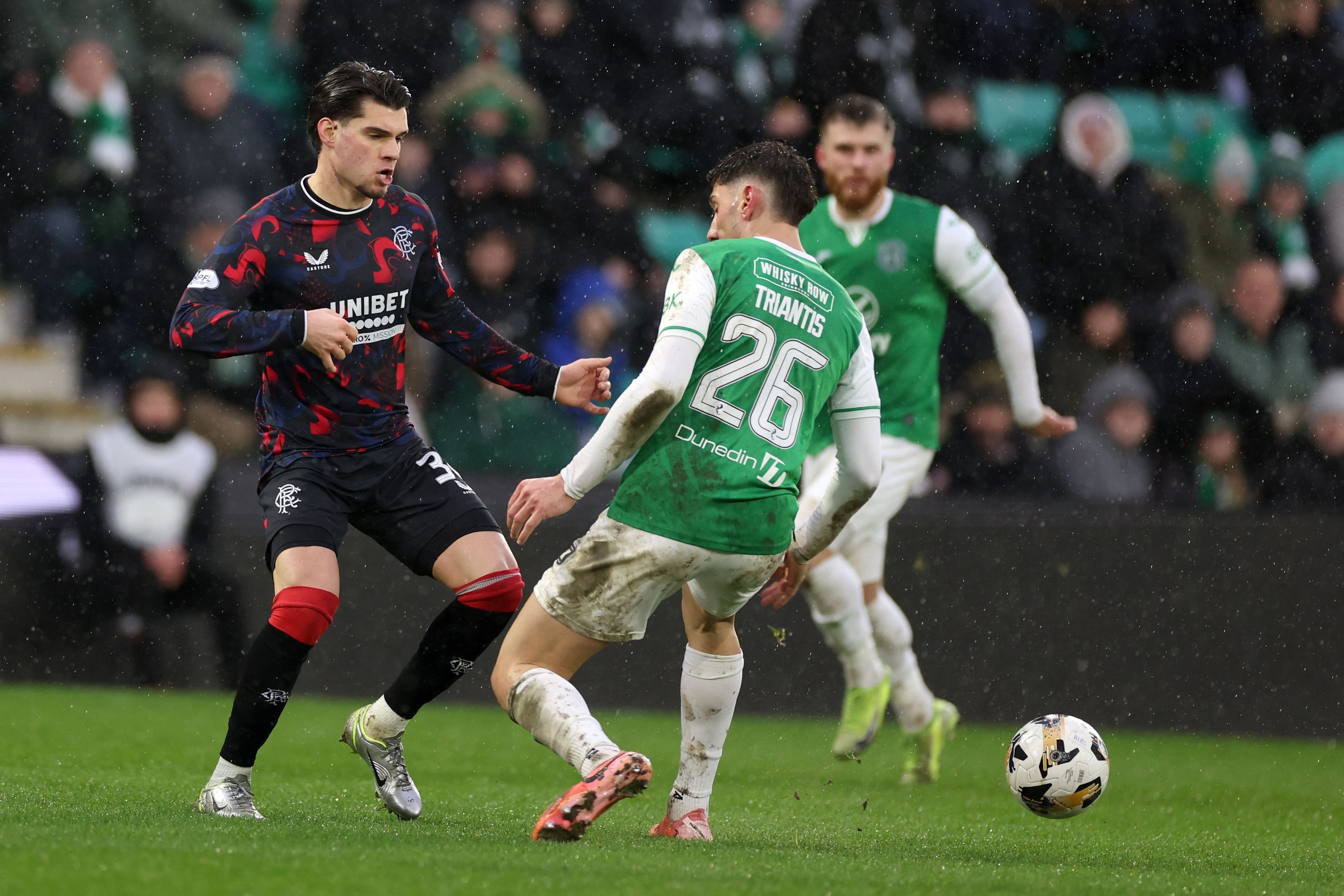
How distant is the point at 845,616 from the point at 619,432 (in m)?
2.75

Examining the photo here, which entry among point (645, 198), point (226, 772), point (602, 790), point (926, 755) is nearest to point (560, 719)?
point (602, 790)

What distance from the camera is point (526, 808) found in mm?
5438

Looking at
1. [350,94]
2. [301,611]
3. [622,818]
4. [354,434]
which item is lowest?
[622,818]

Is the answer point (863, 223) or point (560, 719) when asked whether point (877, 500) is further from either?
point (560, 719)

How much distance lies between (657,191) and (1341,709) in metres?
4.82

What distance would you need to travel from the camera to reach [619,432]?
4234 mm

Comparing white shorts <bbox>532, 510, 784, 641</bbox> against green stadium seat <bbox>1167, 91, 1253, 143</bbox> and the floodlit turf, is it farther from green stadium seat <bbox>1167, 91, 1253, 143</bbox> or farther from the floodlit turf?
green stadium seat <bbox>1167, 91, 1253, 143</bbox>

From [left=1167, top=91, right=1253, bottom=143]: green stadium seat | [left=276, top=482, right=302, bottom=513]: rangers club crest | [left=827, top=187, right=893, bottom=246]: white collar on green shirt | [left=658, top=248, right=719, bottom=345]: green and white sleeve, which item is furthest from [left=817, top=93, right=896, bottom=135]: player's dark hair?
[left=1167, top=91, right=1253, bottom=143]: green stadium seat

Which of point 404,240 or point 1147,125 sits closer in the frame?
point 404,240

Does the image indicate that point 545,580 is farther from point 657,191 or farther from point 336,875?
point 657,191

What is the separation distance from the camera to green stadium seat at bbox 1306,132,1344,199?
1114 centimetres

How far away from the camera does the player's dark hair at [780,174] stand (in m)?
4.62

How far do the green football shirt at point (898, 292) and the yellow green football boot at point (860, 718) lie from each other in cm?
103

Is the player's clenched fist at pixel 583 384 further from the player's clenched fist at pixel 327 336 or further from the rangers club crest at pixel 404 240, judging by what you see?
the player's clenched fist at pixel 327 336
